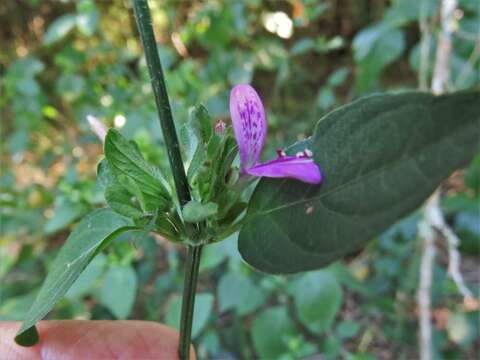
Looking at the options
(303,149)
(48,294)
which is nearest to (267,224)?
(303,149)

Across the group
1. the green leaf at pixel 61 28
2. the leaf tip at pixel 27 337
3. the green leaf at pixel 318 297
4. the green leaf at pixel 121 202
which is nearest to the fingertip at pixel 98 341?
the leaf tip at pixel 27 337

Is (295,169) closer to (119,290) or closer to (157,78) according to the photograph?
(157,78)

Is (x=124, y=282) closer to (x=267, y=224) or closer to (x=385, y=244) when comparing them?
(x=267, y=224)

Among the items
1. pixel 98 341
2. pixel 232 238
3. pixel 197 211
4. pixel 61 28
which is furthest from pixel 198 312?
pixel 61 28

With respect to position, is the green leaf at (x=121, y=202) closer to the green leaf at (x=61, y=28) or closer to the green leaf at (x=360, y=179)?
the green leaf at (x=360, y=179)

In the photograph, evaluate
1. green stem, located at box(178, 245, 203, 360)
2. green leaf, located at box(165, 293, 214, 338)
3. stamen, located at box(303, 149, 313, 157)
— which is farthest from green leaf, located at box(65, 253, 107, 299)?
stamen, located at box(303, 149, 313, 157)
